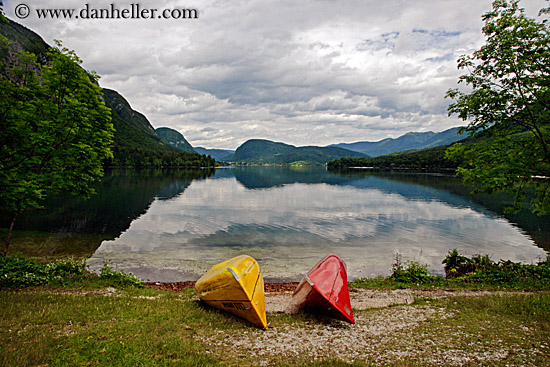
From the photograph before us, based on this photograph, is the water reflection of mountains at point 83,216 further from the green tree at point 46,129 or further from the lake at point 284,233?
the green tree at point 46,129

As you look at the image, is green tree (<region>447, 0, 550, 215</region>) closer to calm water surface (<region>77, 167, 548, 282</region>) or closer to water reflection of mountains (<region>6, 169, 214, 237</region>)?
calm water surface (<region>77, 167, 548, 282</region>)

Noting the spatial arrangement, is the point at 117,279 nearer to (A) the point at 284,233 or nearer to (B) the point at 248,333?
(B) the point at 248,333

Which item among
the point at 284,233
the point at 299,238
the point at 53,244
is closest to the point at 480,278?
the point at 299,238

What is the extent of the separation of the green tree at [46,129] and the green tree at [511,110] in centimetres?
2312

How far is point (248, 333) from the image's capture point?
10297 millimetres

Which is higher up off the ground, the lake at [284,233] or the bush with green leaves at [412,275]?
the bush with green leaves at [412,275]

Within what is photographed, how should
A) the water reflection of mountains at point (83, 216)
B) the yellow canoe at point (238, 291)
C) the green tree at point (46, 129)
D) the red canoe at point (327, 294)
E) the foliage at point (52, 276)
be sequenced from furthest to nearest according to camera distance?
the water reflection of mountains at point (83, 216) < the green tree at point (46, 129) < the foliage at point (52, 276) < the red canoe at point (327, 294) < the yellow canoe at point (238, 291)

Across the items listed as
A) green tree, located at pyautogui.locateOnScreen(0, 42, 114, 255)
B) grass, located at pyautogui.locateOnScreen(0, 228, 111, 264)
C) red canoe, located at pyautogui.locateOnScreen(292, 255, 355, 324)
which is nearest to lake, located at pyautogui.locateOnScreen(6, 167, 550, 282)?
grass, located at pyautogui.locateOnScreen(0, 228, 111, 264)

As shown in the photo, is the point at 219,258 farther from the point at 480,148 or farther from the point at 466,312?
the point at 480,148

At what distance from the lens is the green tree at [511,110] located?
1614cm

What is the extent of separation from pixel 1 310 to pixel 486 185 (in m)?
23.1

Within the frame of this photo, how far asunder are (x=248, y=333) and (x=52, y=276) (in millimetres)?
11360

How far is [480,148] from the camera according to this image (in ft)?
59.7

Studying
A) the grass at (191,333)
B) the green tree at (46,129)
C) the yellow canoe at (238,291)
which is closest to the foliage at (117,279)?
the grass at (191,333)
